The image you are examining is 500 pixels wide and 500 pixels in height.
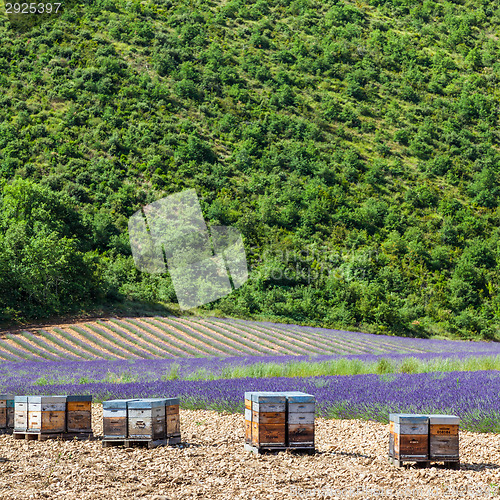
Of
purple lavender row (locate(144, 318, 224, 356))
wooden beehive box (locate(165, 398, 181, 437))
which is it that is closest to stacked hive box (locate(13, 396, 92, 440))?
wooden beehive box (locate(165, 398, 181, 437))

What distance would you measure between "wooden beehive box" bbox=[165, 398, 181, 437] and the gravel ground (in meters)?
0.31

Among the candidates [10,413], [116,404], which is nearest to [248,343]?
[10,413]

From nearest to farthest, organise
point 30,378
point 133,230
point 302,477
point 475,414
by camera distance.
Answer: point 302,477, point 475,414, point 30,378, point 133,230

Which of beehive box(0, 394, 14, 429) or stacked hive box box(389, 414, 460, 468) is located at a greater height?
stacked hive box box(389, 414, 460, 468)

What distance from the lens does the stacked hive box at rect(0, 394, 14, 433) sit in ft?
32.8

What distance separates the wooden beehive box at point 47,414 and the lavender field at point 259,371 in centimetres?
343

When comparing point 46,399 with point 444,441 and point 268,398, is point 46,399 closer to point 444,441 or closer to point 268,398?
point 268,398

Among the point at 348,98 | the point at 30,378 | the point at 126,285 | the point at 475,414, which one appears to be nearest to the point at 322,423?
the point at 475,414

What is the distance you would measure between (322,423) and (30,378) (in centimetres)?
1022

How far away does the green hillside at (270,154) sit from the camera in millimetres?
42875

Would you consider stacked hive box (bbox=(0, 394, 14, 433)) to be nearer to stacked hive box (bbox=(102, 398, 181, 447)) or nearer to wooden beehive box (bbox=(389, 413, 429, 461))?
stacked hive box (bbox=(102, 398, 181, 447))

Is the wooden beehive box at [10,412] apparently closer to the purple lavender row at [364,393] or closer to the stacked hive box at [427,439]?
the purple lavender row at [364,393]

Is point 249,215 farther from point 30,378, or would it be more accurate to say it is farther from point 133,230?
point 30,378

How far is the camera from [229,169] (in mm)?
Answer: 63656
